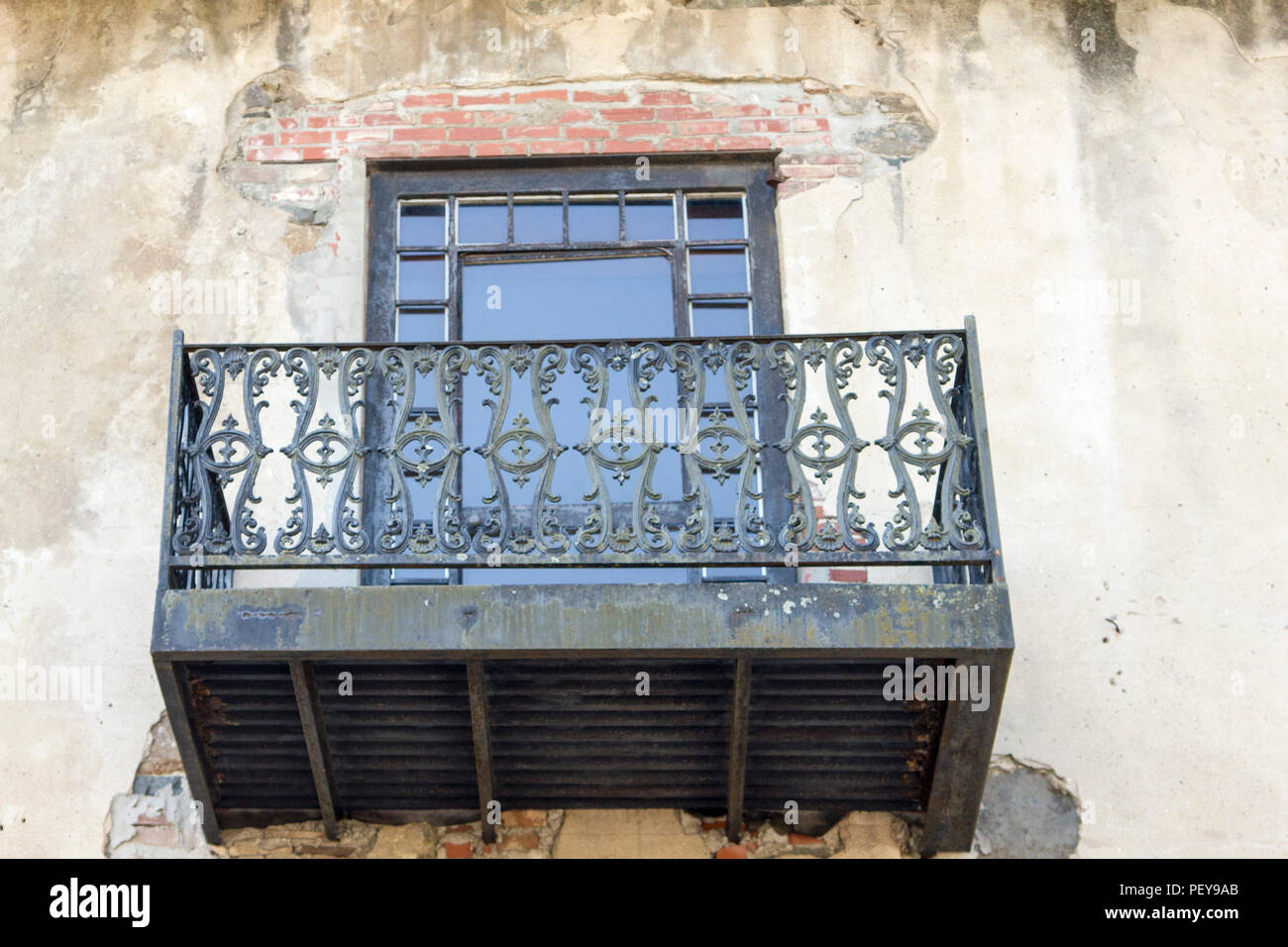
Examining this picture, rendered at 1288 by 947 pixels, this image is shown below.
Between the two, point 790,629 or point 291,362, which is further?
point 291,362

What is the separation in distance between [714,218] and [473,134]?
1.17 meters

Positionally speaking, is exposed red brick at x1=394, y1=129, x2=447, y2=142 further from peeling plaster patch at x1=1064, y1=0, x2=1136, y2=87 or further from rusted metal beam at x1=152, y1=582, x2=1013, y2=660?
peeling plaster patch at x1=1064, y1=0, x2=1136, y2=87

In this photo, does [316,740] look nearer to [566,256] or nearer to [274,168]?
[566,256]

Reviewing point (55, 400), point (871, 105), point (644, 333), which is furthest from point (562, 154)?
point (55, 400)

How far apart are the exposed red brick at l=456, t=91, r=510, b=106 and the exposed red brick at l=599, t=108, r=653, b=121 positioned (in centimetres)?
Result: 45

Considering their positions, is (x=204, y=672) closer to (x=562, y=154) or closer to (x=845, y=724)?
(x=845, y=724)

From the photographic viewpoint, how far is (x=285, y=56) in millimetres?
7598

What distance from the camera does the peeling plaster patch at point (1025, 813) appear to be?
6.10 m

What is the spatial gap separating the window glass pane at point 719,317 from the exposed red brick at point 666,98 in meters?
1.03

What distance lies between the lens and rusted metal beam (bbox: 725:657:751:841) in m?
5.66

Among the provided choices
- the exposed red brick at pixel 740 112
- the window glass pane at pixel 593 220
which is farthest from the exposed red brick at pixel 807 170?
the window glass pane at pixel 593 220

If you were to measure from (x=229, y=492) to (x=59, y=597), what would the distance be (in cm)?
79

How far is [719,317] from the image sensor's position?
707 centimetres

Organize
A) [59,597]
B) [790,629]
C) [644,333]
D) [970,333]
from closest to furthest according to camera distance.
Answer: [790,629] → [970,333] → [59,597] → [644,333]
